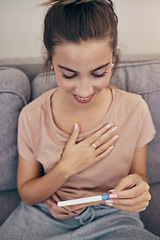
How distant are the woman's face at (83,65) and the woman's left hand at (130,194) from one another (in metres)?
0.30

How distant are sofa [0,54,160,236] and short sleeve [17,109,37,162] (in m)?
0.09

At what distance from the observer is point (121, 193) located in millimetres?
665

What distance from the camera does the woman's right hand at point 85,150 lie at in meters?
0.76

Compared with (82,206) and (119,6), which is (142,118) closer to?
(82,206)

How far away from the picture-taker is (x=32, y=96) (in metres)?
0.99

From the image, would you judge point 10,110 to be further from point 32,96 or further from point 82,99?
point 82,99

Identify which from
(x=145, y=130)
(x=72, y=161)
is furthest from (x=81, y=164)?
(x=145, y=130)

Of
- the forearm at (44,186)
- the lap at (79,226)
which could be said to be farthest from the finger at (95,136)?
the lap at (79,226)

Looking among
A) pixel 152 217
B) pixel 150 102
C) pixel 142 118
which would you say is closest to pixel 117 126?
pixel 142 118

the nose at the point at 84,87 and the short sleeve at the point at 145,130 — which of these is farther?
the short sleeve at the point at 145,130

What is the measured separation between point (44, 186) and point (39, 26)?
74 cm

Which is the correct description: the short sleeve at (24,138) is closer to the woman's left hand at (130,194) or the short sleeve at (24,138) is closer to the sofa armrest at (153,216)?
the woman's left hand at (130,194)

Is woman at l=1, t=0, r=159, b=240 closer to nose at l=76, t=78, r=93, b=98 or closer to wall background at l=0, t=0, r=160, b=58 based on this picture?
nose at l=76, t=78, r=93, b=98

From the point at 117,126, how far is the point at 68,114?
186 mm
